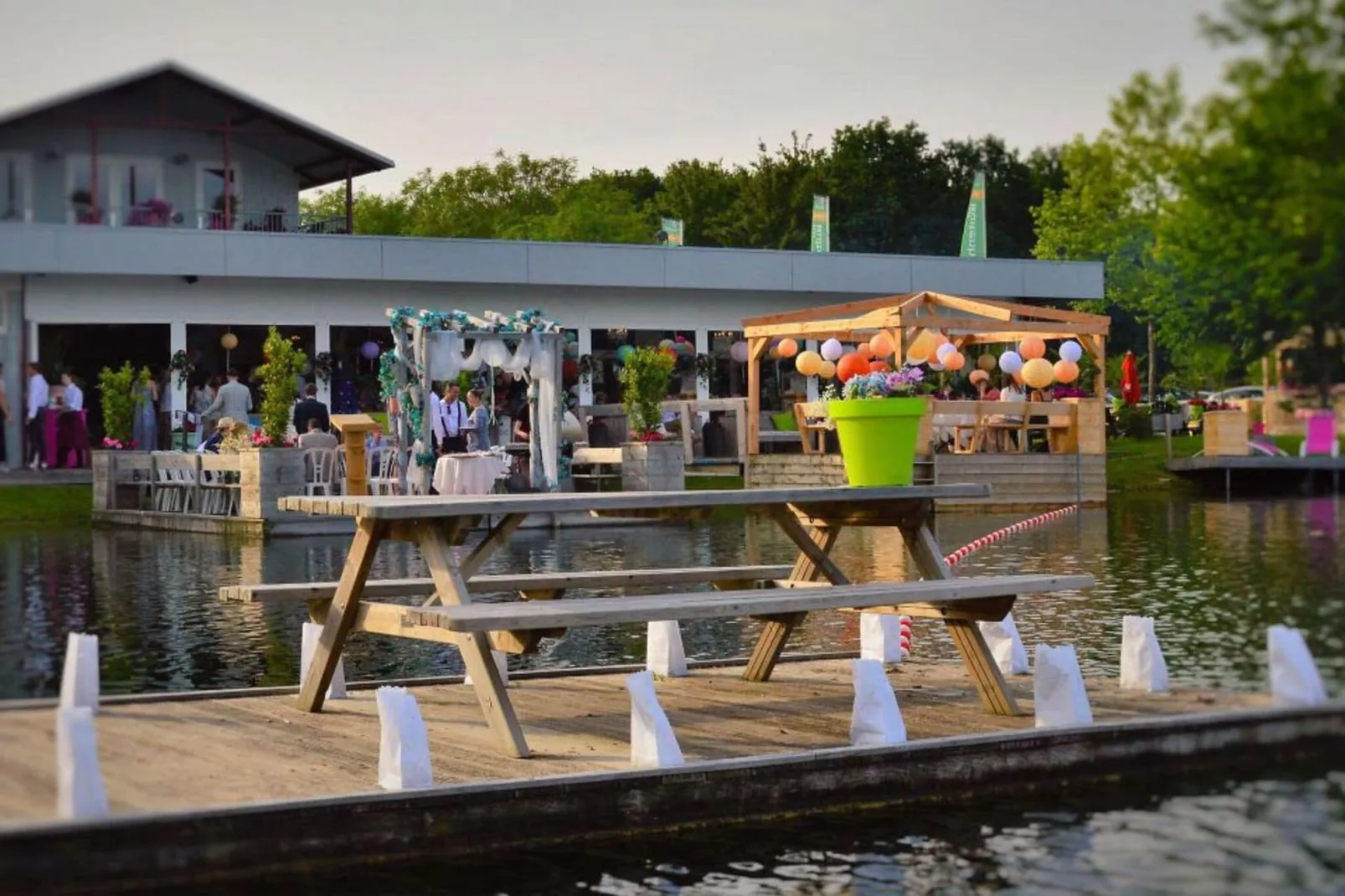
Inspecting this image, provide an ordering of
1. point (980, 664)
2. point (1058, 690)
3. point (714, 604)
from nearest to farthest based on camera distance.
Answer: point (714, 604) → point (1058, 690) → point (980, 664)

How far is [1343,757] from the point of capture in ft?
25.4

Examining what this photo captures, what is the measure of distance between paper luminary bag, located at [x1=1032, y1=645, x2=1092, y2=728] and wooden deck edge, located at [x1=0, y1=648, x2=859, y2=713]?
5.86 ft

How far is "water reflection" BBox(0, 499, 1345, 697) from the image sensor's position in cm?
1097

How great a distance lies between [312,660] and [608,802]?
2.15m

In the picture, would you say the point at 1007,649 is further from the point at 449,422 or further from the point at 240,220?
the point at 240,220

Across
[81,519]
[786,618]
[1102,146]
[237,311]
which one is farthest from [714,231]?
[1102,146]

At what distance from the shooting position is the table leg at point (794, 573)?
8836 mm

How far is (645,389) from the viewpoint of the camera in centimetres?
2600

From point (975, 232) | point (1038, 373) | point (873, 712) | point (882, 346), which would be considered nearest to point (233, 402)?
point (882, 346)

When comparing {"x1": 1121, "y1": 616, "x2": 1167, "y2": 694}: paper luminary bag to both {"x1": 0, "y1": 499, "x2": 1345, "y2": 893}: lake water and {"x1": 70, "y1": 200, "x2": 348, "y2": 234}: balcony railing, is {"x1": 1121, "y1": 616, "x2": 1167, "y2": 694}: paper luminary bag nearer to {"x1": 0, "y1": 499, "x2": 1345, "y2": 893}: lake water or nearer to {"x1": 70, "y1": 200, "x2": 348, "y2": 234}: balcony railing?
{"x1": 0, "y1": 499, "x2": 1345, "y2": 893}: lake water

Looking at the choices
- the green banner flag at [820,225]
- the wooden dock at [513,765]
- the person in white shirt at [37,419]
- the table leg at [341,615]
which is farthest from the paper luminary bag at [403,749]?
the green banner flag at [820,225]

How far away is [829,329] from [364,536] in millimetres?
22318

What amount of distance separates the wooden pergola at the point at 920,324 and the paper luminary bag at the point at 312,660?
20.2 metres

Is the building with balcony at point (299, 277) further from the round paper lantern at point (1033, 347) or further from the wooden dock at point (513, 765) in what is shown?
the wooden dock at point (513, 765)
